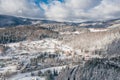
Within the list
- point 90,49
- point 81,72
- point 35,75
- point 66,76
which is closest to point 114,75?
point 81,72

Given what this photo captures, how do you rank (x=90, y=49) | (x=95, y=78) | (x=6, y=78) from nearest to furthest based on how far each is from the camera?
1. (x=95, y=78)
2. (x=6, y=78)
3. (x=90, y=49)

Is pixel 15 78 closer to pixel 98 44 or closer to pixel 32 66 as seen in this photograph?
pixel 32 66

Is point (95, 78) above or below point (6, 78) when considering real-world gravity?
above

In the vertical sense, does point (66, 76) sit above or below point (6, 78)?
above

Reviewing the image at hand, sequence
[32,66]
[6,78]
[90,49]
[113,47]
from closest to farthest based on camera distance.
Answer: [6,78]
[32,66]
[113,47]
[90,49]

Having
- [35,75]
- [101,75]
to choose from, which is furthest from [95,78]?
[35,75]

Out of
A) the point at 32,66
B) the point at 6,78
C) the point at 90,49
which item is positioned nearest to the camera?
the point at 6,78

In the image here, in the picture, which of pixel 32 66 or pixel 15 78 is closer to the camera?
pixel 15 78

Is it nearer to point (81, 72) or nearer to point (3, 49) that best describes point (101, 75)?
point (81, 72)

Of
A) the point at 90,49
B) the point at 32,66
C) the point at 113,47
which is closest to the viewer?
the point at 32,66
